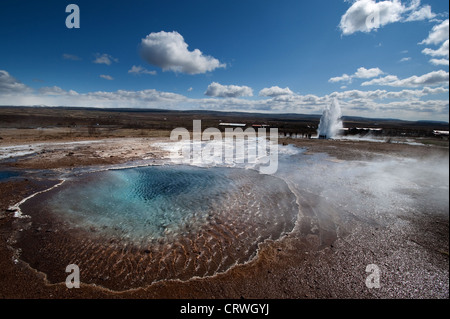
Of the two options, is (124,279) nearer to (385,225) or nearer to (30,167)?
(385,225)

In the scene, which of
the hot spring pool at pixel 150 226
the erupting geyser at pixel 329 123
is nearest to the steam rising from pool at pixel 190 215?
the hot spring pool at pixel 150 226

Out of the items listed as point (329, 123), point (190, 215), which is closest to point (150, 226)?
point (190, 215)

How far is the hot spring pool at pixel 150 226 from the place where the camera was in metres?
5.73

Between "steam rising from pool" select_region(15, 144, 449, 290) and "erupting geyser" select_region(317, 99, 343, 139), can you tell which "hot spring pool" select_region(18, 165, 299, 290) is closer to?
"steam rising from pool" select_region(15, 144, 449, 290)

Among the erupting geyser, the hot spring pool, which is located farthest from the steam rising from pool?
the erupting geyser

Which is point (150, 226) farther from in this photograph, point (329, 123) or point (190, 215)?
point (329, 123)

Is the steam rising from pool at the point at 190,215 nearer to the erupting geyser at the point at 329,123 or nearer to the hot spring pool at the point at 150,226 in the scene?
the hot spring pool at the point at 150,226

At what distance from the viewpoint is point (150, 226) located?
25.5ft

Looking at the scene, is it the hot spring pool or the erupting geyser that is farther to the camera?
the erupting geyser

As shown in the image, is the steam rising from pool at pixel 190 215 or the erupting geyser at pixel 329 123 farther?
the erupting geyser at pixel 329 123

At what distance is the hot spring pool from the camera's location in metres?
5.73
